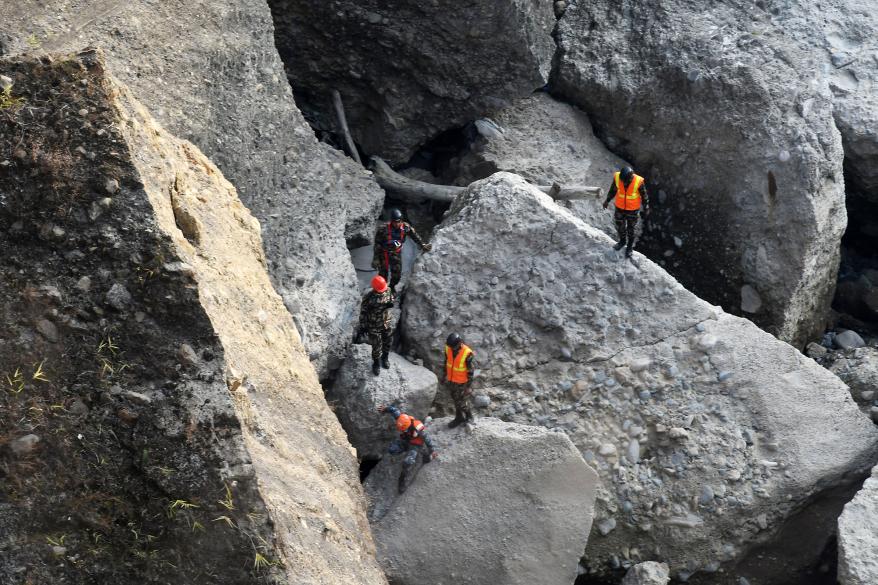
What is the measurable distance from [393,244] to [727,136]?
4387 millimetres

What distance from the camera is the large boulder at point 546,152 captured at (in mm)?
11492

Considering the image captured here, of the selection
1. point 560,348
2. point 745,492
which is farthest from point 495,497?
point 745,492

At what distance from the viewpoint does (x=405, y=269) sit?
411 inches

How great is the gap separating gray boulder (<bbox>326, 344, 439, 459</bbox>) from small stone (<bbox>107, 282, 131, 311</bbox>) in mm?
4037

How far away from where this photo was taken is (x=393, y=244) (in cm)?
958

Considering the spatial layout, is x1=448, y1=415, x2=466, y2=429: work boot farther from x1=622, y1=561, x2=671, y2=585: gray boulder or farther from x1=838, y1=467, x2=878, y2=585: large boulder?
x1=838, y1=467, x2=878, y2=585: large boulder

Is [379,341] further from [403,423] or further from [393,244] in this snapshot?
[393,244]

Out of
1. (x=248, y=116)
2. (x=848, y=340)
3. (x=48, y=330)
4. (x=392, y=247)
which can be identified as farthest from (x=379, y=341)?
(x=848, y=340)

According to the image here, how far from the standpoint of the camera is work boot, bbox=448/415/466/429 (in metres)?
8.21

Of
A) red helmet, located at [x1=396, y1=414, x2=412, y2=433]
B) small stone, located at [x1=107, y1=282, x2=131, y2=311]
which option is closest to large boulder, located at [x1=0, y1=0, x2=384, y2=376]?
red helmet, located at [x1=396, y1=414, x2=412, y2=433]

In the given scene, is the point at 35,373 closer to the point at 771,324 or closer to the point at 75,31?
the point at 75,31

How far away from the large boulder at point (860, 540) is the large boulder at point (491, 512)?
208cm

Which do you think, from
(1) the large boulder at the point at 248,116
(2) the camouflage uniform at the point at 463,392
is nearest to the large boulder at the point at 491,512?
(2) the camouflage uniform at the point at 463,392

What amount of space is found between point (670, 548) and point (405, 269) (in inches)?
160
